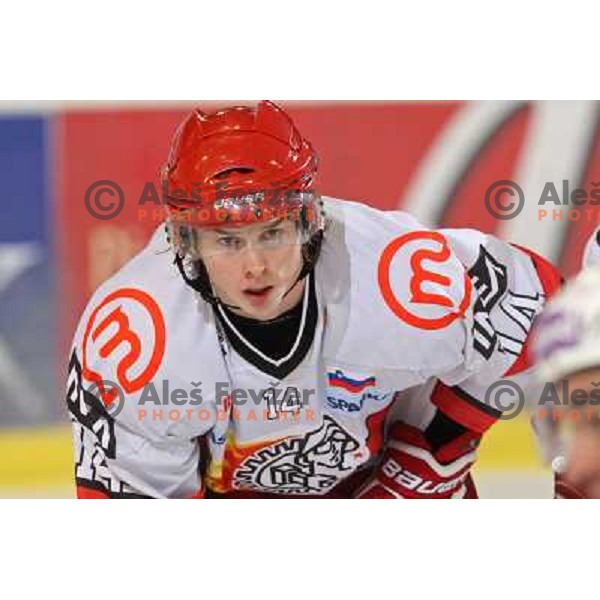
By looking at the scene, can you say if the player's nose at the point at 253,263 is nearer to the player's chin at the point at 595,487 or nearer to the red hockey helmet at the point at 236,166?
the red hockey helmet at the point at 236,166

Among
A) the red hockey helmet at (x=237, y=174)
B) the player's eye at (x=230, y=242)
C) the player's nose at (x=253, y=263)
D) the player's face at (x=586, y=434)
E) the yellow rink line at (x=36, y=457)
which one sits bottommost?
the yellow rink line at (x=36, y=457)

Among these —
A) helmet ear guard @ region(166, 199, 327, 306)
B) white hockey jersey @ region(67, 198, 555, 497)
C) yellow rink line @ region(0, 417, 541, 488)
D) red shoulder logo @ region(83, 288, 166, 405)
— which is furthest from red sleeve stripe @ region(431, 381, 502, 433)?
red shoulder logo @ region(83, 288, 166, 405)

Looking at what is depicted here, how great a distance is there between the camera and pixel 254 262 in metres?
1.63

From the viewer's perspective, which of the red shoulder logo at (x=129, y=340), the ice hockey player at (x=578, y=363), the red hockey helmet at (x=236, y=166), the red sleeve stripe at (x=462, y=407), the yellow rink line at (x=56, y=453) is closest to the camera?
the ice hockey player at (x=578, y=363)

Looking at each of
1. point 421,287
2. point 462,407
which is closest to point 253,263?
point 421,287

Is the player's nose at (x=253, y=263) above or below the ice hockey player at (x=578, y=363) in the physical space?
above

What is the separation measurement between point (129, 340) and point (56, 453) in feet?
1.71

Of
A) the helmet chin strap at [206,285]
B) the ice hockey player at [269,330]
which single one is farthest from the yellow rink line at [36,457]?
the helmet chin strap at [206,285]

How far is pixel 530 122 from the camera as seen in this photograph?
215 cm

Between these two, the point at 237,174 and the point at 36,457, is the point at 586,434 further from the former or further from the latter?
the point at 36,457

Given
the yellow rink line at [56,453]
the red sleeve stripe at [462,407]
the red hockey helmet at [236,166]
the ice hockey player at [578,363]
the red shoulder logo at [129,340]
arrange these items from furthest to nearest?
the yellow rink line at [56,453]
the red sleeve stripe at [462,407]
the red shoulder logo at [129,340]
the red hockey helmet at [236,166]
the ice hockey player at [578,363]

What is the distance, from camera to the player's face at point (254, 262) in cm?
163

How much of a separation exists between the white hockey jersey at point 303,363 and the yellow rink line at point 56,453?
0.19 metres

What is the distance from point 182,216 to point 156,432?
305mm
